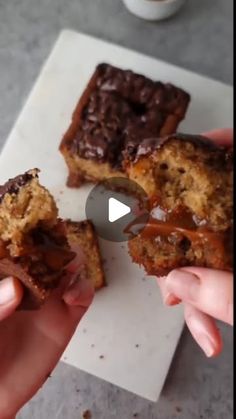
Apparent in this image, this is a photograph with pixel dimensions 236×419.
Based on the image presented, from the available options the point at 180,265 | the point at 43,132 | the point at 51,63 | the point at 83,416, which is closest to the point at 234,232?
the point at 180,265

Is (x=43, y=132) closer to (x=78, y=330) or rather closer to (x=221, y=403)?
(x=78, y=330)

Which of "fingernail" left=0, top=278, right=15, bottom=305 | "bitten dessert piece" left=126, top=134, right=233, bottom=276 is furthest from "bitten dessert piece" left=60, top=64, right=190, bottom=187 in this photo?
"fingernail" left=0, top=278, right=15, bottom=305

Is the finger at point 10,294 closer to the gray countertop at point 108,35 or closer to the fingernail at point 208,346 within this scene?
the fingernail at point 208,346

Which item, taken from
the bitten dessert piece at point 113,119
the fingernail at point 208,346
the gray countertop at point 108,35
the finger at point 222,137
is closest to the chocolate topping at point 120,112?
the bitten dessert piece at point 113,119

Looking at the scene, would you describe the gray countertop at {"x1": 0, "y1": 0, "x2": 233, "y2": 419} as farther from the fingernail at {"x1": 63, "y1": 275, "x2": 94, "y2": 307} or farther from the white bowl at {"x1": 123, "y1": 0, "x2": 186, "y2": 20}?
the fingernail at {"x1": 63, "y1": 275, "x2": 94, "y2": 307}

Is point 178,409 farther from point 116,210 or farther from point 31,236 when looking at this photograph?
point 31,236

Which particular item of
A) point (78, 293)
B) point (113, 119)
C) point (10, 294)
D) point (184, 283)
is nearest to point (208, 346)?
point (184, 283)
